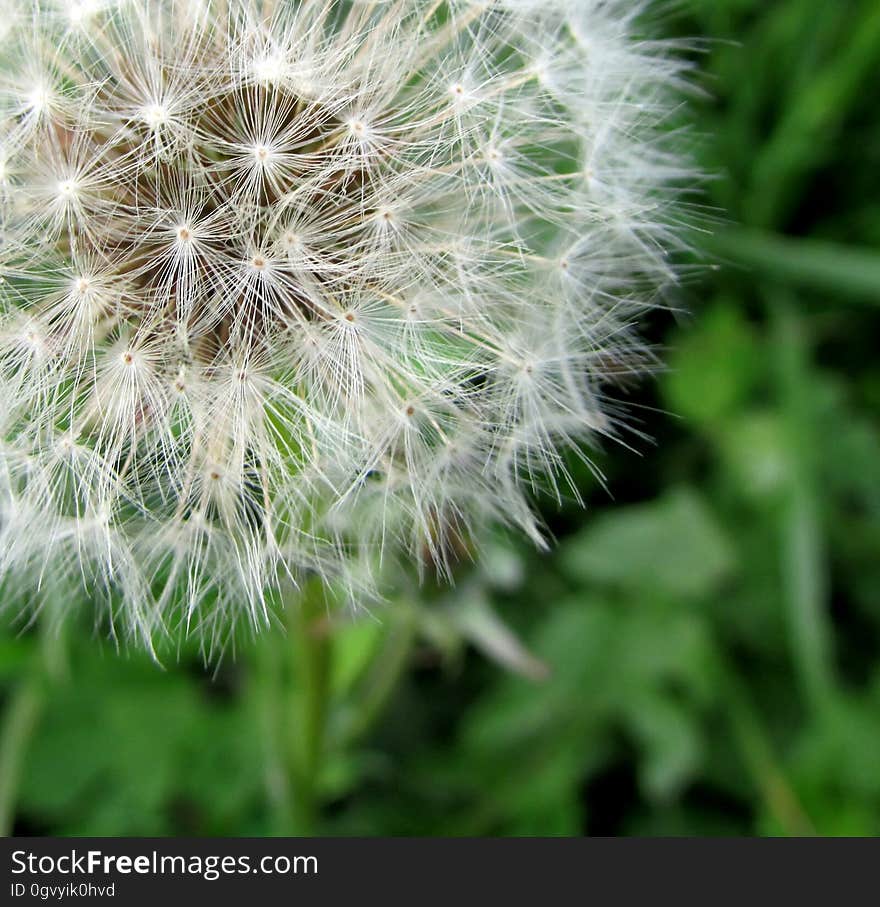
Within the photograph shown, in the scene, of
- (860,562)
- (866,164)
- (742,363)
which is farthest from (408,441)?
(866,164)

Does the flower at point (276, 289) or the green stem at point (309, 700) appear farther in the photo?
the green stem at point (309, 700)

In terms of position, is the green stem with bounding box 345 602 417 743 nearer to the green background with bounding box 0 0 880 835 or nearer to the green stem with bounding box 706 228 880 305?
the green background with bounding box 0 0 880 835

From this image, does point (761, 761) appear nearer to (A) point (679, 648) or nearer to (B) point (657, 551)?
(A) point (679, 648)

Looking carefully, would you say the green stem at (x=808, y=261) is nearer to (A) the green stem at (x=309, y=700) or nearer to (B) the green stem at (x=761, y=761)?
(B) the green stem at (x=761, y=761)

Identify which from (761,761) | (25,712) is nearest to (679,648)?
(761,761)

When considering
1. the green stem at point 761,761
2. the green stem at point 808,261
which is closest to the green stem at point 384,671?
the green stem at point 761,761

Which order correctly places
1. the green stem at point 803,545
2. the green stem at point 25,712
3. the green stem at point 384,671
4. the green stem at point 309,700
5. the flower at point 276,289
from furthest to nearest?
the green stem at point 803,545
the green stem at point 25,712
the green stem at point 384,671
the green stem at point 309,700
the flower at point 276,289

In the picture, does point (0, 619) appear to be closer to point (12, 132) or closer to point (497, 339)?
point (12, 132)

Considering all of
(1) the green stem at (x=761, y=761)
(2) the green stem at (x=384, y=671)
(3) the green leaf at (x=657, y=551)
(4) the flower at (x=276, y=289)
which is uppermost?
(4) the flower at (x=276, y=289)
